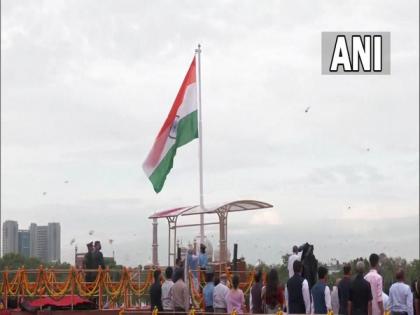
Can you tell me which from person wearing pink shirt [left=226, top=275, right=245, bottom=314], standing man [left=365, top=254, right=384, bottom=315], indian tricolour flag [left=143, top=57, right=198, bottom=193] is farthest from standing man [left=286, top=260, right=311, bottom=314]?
indian tricolour flag [left=143, top=57, right=198, bottom=193]

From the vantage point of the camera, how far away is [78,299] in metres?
23.9

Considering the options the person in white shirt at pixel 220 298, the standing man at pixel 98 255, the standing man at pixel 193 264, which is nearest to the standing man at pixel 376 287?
the person in white shirt at pixel 220 298

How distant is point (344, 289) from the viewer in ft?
53.3

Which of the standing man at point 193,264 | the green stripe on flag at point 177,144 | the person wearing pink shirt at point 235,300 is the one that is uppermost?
the green stripe on flag at point 177,144

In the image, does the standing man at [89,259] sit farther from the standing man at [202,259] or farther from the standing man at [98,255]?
the standing man at [202,259]

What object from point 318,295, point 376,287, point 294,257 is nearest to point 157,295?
point 294,257

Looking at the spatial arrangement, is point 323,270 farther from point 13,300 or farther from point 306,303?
point 13,300

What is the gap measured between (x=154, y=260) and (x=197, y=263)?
10.0ft

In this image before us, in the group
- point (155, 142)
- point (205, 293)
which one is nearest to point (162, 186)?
point (155, 142)

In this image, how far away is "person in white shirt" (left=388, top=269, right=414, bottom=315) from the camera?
1688cm

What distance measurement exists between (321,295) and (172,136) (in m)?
10.5

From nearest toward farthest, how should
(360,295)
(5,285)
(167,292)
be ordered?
1. (360,295)
2. (167,292)
3. (5,285)

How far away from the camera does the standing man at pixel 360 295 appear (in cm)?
1595

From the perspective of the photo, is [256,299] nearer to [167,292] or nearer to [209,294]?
[209,294]
